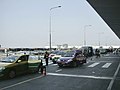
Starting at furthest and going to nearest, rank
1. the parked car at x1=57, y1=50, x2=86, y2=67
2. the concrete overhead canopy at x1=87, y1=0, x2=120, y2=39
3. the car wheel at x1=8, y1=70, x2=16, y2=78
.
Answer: the parked car at x1=57, y1=50, x2=86, y2=67, the concrete overhead canopy at x1=87, y1=0, x2=120, y2=39, the car wheel at x1=8, y1=70, x2=16, y2=78

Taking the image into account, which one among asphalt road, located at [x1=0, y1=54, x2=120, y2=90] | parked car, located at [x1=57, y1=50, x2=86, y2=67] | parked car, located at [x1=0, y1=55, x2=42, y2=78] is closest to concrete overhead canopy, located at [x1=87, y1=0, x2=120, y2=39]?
parked car, located at [x1=57, y1=50, x2=86, y2=67]

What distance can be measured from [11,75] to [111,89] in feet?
22.0

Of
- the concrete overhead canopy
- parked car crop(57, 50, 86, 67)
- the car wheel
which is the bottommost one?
the car wheel

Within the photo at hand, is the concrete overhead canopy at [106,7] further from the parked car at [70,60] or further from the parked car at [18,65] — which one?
the parked car at [18,65]

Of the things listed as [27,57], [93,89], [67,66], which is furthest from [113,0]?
[67,66]

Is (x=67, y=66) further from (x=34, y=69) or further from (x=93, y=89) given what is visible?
(x=93, y=89)

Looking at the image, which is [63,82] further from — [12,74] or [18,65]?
[18,65]

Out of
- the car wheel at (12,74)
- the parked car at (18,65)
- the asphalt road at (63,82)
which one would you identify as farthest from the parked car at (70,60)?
the car wheel at (12,74)

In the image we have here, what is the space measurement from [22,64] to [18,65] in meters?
0.56

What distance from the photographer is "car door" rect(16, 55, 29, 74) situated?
16.3 metres

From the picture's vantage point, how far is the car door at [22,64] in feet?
53.5

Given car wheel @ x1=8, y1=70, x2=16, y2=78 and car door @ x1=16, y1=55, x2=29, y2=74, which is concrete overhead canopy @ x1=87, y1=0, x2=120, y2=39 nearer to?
car door @ x1=16, y1=55, x2=29, y2=74

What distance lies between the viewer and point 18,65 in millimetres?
16219

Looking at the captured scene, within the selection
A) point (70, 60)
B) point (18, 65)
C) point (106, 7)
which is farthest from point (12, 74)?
point (70, 60)
